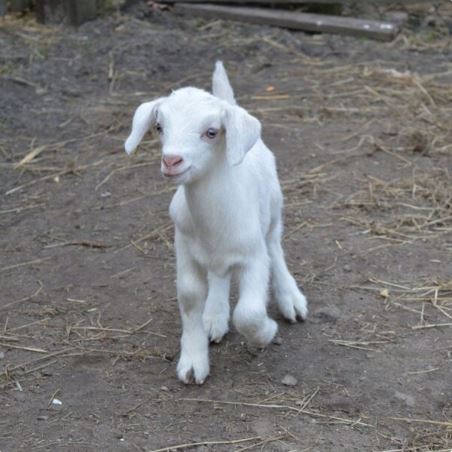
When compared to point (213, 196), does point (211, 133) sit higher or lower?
higher

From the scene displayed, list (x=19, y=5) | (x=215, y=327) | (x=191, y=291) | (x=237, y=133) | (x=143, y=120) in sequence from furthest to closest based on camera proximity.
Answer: (x=19, y=5)
(x=215, y=327)
(x=191, y=291)
(x=143, y=120)
(x=237, y=133)

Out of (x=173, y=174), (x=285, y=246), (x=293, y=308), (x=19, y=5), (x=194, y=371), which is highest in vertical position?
(x=173, y=174)

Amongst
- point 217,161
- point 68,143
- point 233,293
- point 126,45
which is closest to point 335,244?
point 233,293

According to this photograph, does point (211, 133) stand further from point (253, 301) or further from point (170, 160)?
point (253, 301)

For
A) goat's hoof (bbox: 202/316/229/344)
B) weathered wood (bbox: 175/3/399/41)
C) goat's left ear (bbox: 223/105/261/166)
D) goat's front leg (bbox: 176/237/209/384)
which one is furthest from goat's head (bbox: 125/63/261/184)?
weathered wood (bbox: 175/3/399/41)

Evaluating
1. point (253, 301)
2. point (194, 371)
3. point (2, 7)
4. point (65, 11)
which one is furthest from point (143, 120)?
point (2, 7)

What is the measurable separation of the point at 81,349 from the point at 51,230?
4.73 feet

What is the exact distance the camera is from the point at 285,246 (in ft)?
18.0

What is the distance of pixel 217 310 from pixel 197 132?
1.11m

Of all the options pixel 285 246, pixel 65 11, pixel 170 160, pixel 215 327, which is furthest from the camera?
pixel 65 11

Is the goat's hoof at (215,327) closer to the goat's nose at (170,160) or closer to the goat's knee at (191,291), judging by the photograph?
the goat's knee at (191,291)

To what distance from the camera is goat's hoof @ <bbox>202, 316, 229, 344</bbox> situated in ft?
14.8

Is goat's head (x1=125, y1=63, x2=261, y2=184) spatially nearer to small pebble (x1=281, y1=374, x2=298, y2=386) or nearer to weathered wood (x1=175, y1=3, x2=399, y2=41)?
small pebble (x1=281, y1=374, x2=298, y2=386)

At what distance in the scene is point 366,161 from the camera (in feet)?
21.8
